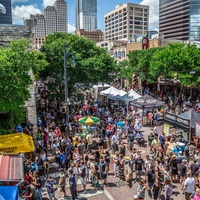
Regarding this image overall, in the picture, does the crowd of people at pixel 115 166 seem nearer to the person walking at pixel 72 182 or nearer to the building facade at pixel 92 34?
the person walking at pixel 72 182

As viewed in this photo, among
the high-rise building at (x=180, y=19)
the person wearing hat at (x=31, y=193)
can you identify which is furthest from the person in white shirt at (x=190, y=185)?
the high-rise building at (x=180, y=19)

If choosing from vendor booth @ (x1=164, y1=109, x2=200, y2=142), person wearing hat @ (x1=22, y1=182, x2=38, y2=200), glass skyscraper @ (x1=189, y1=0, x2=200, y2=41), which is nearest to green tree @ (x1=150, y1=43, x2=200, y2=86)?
vendor booth @ (x1=164, y1=109, x2=200, y2=142)

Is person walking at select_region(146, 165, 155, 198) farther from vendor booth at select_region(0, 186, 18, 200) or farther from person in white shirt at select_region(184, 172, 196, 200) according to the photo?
vendor booth at select_region(0, 186, 18, 200)

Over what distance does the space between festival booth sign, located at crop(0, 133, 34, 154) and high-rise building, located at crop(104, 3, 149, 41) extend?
360 ft

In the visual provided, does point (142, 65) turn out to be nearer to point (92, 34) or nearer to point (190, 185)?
point (190, 185)

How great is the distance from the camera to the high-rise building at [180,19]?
10881 cm

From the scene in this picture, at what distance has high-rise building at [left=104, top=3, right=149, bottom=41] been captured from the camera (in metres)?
120

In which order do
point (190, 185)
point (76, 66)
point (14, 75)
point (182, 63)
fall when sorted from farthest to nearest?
1. point (182, 63)
2. point (76, 66)
3. point (14, 75)
4. point (190, 185)

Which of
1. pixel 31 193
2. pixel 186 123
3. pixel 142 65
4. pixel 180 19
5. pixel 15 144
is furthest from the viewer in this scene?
pixel 180 19

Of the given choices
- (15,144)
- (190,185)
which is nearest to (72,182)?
(15,144)

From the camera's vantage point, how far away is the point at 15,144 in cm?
1155

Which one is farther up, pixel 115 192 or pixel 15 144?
pixel 15 144

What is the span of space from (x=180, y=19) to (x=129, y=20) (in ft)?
83.8

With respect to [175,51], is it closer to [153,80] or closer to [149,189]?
[153,80]
